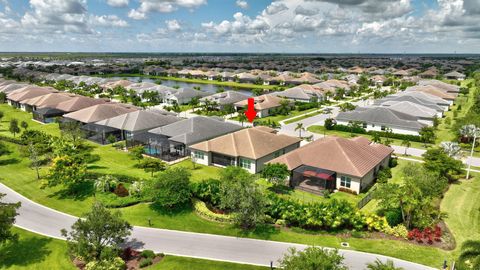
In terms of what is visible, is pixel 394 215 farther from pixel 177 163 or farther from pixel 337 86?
pixel 337 86

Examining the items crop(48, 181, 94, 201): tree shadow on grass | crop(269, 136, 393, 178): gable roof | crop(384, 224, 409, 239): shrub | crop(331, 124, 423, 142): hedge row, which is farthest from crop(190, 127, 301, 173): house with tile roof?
crop(331, 124, 423, 142): hedge row

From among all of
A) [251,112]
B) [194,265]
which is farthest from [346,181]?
[251,112]

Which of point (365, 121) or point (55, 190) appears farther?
point (365, 121)

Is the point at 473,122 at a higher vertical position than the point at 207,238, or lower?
higher

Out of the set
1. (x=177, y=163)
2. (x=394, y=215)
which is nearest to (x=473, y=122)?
(x=394, y=215)

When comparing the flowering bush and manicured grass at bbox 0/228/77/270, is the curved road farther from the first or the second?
the flowering bush

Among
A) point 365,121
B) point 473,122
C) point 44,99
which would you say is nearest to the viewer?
point 473,122
